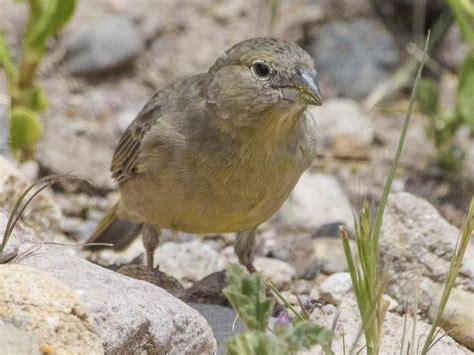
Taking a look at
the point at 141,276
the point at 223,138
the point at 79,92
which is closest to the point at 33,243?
the point at 141,276

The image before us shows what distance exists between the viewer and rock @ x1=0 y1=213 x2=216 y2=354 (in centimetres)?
342

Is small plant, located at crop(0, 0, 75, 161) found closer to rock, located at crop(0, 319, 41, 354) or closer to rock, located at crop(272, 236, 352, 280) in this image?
rock, located at crop(272, 236, 352, 280)

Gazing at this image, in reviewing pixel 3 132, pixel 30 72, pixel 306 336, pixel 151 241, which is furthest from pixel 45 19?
pixel 306 336

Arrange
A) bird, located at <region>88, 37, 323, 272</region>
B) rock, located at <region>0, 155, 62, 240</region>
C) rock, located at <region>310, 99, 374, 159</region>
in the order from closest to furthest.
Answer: bird, located at <region>88, 37, 323, 272</region>
rock, located at <region>0, 155, 62, 240</region>
rock, located at <region>310, 99, 374, 159</region>

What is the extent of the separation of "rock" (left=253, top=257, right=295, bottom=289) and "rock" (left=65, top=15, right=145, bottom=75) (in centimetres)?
253

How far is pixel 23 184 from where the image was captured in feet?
17.4

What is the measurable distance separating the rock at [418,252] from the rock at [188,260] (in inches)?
44.0

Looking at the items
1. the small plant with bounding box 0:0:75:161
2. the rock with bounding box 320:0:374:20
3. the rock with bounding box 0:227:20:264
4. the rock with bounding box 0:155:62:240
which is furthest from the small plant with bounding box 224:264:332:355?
the rock with bounding box 320:0:374:20

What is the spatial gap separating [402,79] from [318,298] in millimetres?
2934

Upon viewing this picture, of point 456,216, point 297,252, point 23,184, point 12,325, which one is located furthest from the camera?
point 456,216

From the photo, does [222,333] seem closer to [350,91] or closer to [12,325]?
[12,325]

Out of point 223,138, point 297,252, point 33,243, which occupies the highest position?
point 223,138

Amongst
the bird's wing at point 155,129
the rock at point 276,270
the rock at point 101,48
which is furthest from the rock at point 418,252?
the rock at point 101,48

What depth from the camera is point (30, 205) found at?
5.38m
